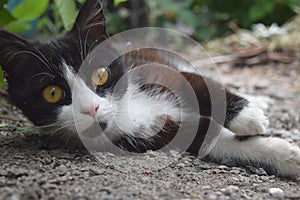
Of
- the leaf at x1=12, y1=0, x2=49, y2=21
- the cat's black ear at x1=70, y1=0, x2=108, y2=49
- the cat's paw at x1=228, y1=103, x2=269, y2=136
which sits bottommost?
the cat's paw at x1=228, y1=103, x2=269, y2=136

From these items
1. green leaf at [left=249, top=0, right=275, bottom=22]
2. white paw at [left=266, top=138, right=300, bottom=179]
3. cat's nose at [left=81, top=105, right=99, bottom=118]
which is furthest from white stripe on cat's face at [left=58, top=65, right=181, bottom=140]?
green leaf at [left=249, top=0, right=275, bottom=22]

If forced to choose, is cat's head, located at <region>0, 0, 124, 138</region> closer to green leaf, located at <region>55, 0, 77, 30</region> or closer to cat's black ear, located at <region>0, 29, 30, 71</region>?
cat's black ear, located at <region>0, 29, 30, 71</region>

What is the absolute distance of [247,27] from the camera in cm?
382

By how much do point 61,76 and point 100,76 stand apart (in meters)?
0.13

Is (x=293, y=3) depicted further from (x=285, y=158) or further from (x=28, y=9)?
(x=285, y=158)

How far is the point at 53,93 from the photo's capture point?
1.63 metres

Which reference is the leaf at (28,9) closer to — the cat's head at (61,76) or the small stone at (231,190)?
the cat's head at (61,76)

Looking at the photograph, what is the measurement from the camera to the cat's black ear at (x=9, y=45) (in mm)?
1666

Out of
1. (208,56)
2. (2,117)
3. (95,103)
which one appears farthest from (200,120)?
(208,56)

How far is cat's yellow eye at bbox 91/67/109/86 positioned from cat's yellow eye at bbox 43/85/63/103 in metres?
0.12

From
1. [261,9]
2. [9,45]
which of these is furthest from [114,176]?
[261,9]

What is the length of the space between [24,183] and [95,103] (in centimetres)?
39

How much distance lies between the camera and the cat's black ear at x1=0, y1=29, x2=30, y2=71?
5.47 ft

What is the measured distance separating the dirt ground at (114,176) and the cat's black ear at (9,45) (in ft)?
0.86
